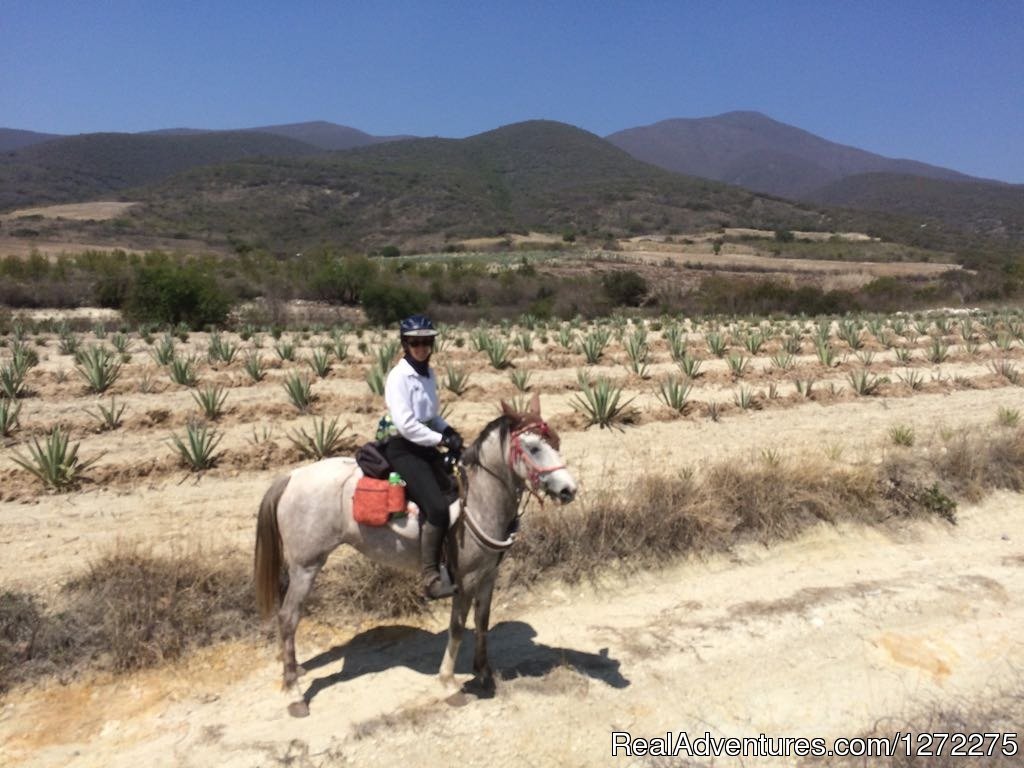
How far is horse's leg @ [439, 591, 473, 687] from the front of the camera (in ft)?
13.7

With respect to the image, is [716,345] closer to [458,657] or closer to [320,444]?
[320,444]

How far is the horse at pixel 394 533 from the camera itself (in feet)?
13.0

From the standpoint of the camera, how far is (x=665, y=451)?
9.04 metres

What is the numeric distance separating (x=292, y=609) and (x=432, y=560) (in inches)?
38.3

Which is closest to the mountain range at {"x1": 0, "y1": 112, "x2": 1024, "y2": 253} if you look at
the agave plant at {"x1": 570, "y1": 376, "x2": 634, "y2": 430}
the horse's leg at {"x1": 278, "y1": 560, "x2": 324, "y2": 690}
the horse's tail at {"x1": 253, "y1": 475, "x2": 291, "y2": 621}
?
the agave plant at {"x1": 570, "y1": 376, "x2": 634, "y2": 430}

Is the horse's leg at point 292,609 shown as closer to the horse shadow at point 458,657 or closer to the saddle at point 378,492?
A: the horse shadow at point 458,657

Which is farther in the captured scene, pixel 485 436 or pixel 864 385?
pixel 864 385

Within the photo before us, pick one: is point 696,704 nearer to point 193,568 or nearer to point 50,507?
point 193,568

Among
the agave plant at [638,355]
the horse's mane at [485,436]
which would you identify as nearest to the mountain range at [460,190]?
the agave plant at [638,355]

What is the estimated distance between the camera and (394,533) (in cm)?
411

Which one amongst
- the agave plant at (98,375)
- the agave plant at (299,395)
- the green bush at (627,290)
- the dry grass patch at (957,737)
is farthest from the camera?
the green bush at (627,290)

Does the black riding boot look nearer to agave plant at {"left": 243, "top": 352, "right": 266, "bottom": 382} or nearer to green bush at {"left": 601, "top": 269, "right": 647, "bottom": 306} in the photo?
A: agave plant at {"left": 243, "top": 352, "right": 266, "bottom": 382}

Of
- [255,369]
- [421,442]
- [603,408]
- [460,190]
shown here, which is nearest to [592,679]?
[421,442]

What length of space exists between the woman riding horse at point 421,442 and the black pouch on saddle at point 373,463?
5 centimetres
